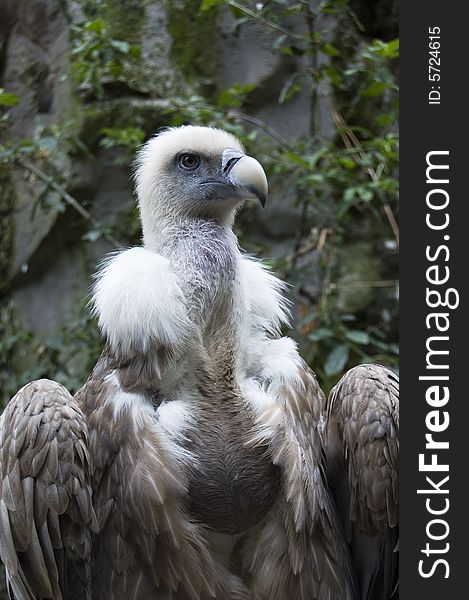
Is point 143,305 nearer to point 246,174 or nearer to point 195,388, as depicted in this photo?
point 195,388

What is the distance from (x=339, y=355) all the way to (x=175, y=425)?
1.60 meters

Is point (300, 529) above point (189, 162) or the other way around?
the other way around

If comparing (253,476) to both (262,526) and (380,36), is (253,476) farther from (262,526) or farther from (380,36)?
(380,36)

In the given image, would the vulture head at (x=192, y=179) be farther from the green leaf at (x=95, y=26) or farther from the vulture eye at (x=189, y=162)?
the green leaf at (x=95, y=26)

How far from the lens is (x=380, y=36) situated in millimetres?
5484

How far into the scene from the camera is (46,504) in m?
2.38

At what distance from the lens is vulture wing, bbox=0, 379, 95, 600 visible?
238 centimetres

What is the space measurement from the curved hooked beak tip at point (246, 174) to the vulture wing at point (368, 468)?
0.61 m

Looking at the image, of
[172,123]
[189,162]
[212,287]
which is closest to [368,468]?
[212,287]

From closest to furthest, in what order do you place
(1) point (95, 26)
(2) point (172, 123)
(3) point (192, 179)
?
(3) point (192, 179)
(1) point (95, 26)
(2) point (172, 123)

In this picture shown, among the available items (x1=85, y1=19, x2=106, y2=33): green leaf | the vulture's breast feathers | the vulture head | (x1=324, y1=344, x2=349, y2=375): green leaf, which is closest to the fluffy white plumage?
the vulture's breast feathers

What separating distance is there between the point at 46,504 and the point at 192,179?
3.34ft

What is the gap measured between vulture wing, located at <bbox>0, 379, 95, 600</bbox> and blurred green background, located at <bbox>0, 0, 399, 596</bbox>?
195 centimetres

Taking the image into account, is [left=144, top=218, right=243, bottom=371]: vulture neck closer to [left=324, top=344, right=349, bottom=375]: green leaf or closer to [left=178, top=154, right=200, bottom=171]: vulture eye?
[left=178, top=154, right=200, bottom=171]: vulture eye
